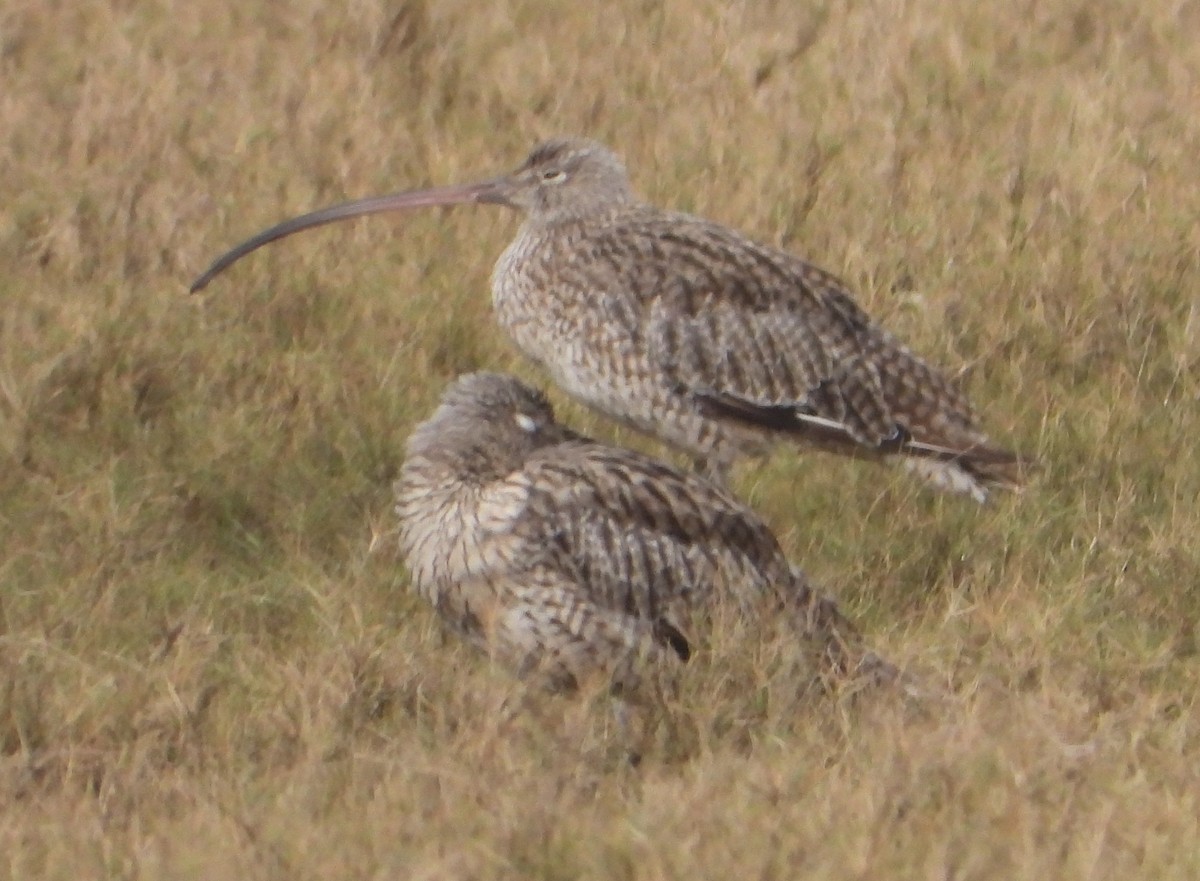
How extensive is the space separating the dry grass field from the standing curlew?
0.18m

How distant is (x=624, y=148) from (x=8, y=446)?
3.27 m

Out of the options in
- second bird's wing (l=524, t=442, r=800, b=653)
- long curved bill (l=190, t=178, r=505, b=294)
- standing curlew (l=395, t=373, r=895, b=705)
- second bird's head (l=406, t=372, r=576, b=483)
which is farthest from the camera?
long curved bill (l=190, t=178, r=505, b=294)

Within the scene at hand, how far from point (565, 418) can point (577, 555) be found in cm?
228

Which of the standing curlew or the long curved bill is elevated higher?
the standing curlew

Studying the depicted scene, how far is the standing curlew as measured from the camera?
20.8ft

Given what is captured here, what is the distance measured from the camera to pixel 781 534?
756 centimetres

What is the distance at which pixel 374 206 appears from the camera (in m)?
8.98

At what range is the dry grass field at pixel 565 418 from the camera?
17.4 ft

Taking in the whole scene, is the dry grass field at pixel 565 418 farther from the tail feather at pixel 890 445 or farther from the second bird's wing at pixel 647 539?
the second bird's wing at pixel 647 539

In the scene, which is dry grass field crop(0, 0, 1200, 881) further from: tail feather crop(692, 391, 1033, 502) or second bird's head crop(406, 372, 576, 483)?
second bird's head crop(406, 372, 576, 483)

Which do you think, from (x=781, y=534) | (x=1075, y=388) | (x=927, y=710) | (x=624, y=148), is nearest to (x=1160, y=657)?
(x=927, y=710)

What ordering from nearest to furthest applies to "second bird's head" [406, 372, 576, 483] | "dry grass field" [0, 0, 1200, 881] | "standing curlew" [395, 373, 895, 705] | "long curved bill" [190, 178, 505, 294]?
"dry grass field" [0, 0, 1200, 881] → "standing curlew" [395, 373, 895, 705] → "second bird's head" [406, 372, 576, 483] → "long curved bill" [190, 178, 505, 294]

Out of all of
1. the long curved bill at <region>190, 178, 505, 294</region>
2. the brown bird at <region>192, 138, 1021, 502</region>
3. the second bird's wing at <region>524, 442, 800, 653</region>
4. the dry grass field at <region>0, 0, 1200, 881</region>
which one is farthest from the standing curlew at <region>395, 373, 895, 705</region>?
the long curved bill at <region>190, 178, 505, 294</region>

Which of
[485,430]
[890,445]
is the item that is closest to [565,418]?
[890,445]
